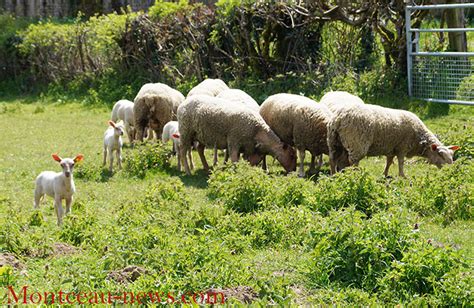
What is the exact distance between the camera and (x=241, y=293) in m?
6.38

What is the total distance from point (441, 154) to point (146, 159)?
4.80 metres

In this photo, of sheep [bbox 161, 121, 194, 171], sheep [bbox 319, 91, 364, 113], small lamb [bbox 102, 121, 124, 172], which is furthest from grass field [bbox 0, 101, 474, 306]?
sheep [bbox 319, 91, 364, 113]

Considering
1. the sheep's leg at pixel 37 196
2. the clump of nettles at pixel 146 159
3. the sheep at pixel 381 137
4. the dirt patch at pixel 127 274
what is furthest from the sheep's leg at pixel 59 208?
the sheep at pixel 381 137

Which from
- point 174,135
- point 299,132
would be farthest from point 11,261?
point 174,135

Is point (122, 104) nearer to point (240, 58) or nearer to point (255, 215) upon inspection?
point (240, 58)

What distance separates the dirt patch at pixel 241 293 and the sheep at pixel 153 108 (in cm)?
949

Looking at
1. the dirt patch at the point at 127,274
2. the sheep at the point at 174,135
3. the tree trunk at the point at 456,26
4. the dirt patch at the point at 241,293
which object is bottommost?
the dirt patch at the point at 241,293

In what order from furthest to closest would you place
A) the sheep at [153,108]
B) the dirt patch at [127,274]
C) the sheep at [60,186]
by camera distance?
the sheep at [153,108] < the sheep at [60,186] < the dirt patch at [127,274]

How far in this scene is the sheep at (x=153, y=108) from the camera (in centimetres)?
1559

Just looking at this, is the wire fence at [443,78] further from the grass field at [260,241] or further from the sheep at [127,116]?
the sheep at [127,116]

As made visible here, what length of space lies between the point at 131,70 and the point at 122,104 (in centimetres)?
627

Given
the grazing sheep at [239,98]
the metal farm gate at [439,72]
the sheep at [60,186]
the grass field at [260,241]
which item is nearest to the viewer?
the grass field at [260,241]

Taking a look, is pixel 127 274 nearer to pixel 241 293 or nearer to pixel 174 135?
pixel 241 293

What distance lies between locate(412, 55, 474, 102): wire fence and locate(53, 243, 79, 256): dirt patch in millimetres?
10636
